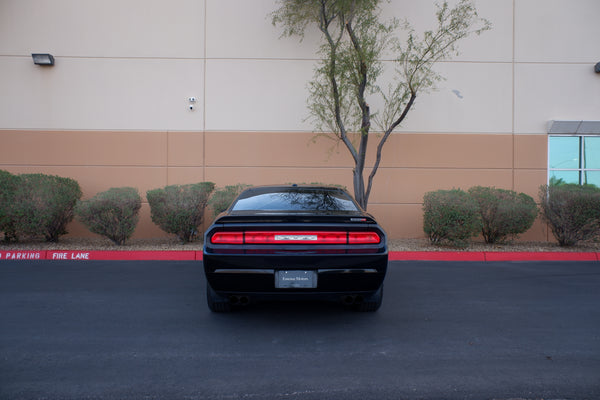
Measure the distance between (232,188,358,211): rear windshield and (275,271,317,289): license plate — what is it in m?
0.80

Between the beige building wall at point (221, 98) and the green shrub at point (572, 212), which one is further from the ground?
the beige building wall at point (221, 98)

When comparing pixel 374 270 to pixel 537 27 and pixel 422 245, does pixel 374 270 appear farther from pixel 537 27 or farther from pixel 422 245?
pixel 537 27

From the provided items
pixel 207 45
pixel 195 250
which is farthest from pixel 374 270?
pixel 207 45

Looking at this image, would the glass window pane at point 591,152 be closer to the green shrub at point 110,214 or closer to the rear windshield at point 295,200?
the rear windshield at point 295,200

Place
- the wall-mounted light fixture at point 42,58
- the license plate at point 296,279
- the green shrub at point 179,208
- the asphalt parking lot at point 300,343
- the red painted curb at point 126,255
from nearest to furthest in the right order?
the asphalt parking lot at point 300,343 < the license plate at point 296,279 < the red painted curb at point 126,255 < the green shrub at point 179,208 < the wall-mounted light fixture at point 42,58

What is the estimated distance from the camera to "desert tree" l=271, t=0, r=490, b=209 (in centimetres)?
895

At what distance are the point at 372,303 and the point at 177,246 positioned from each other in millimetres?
5484

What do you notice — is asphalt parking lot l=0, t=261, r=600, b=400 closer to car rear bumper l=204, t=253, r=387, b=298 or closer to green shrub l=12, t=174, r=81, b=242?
car rear bumper l=204, t=253, r=387, b=298

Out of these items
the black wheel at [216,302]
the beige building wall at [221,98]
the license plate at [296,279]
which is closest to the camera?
the license plate at [296,279]

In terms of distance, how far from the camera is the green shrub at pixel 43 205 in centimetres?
868

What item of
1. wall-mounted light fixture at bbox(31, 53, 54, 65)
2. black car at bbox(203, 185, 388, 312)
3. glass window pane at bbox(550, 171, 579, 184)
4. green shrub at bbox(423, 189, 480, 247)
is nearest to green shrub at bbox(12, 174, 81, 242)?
wall-mounted light fixture at bbox(31, 53, 54, 65)

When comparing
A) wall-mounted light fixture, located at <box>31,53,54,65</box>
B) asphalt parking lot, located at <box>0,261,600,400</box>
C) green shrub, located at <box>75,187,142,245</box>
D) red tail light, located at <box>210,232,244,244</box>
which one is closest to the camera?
asphalt parking lot, located at <box>0,261,600,400</box>

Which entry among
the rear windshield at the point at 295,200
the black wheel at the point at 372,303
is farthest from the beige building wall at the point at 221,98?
the black wheel at the point at 372,303

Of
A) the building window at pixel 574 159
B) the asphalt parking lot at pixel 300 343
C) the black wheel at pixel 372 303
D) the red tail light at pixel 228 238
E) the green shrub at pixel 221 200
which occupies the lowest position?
the asphalt parking lot at pixel 300 343
